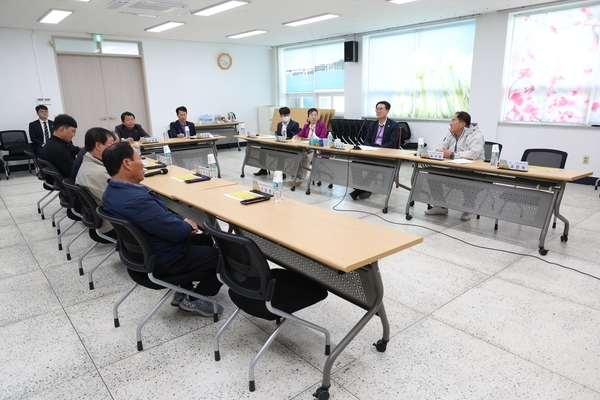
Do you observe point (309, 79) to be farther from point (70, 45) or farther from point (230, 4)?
point (70, 45)

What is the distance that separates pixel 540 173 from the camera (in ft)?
11.2

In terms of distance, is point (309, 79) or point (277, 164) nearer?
point (277, 164)

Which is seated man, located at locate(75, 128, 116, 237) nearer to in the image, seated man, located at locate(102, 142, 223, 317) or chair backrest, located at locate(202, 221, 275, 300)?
seated man, located at locate(102, 142, 223, 317)

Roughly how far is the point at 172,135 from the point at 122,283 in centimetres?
449

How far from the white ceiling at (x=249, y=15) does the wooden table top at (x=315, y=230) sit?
3.92m

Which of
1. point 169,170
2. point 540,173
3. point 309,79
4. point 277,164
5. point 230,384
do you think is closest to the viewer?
point 230,384

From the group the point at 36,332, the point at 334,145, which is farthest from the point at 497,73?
the point at 36,332

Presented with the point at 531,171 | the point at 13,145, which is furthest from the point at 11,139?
the point at 531,171

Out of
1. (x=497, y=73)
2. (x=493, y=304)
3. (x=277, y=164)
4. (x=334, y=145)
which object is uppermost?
(x=497, y=73)

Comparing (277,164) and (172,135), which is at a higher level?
(172,135)

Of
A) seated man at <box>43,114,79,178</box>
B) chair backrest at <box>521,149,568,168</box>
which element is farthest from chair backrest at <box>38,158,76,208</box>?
chair backrest at <box>521,149,568,168</box>

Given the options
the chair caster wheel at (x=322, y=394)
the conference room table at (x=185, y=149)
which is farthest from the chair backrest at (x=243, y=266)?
the conference room table at (x=185, y=149)

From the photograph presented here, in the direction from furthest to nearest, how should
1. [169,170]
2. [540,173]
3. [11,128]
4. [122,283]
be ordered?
[11,128] < [169,170] < [540,173] < [122,283]

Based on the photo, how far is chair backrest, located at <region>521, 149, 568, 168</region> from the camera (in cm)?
394
